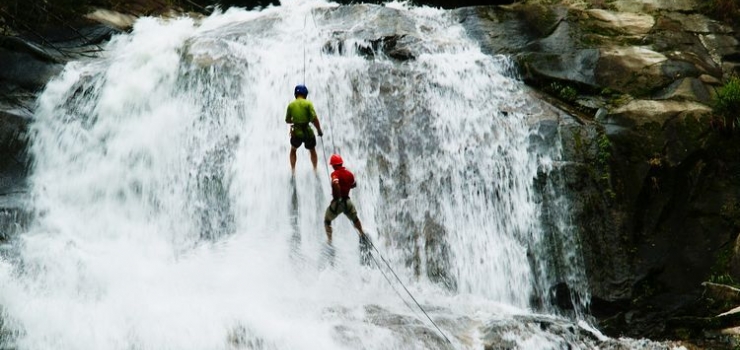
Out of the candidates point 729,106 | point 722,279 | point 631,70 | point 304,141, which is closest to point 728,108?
point 729,106

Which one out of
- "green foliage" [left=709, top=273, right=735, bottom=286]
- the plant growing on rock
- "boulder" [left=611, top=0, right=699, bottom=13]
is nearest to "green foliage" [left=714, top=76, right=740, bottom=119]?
the plant growing on rock

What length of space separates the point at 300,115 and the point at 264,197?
64.4 inches

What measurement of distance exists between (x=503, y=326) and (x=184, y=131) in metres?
6.83

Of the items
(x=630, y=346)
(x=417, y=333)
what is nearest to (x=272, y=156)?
(x=417, y=333)

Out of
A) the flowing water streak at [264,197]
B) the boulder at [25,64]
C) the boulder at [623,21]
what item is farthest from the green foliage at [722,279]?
the boulder at [25,64]

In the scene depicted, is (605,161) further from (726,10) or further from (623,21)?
(726,10)

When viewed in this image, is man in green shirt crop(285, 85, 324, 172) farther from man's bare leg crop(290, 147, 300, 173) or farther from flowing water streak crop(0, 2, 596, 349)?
flowing water streak crop(0, 2, 596, 349)

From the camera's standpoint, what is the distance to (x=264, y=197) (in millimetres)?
9914

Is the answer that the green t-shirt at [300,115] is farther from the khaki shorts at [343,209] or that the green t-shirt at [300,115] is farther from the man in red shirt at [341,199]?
the khaki shorts at [343,209]

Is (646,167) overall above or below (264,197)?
above

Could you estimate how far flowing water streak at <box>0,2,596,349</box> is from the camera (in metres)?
7.56

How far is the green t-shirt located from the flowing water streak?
3.18 ft

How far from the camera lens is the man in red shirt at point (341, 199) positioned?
8.40 m

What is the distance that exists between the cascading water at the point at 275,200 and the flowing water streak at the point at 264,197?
0.10 ft
